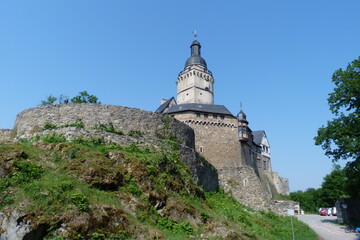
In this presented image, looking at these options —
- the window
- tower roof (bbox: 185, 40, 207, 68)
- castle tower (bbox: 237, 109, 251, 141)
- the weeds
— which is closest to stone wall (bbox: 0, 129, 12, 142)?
the weeds

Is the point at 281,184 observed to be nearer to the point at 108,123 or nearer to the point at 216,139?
the point at 216,139

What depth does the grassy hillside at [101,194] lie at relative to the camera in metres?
9.60

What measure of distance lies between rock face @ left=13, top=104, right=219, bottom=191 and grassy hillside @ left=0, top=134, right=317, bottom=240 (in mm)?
1100

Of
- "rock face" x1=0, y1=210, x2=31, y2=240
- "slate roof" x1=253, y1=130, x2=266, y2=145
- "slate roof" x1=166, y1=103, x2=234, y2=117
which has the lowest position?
"rock face" x1=0, y1=210, x2=31, y2=240

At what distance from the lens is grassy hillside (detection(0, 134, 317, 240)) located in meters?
9.60

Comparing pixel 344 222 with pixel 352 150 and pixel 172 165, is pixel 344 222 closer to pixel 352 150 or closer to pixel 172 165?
pixel 352 150

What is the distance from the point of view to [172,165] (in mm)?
15766

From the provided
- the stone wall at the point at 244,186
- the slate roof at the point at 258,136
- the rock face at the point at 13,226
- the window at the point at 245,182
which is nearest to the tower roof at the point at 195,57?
the slate roof at the point at 258,136

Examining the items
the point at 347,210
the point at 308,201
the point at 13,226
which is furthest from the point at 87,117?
the point at 308,201

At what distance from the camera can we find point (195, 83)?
45.7m

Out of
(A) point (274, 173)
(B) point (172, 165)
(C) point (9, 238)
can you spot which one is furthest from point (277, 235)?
(A) point (274, 173)

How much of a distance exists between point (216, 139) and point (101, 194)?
70.8ft

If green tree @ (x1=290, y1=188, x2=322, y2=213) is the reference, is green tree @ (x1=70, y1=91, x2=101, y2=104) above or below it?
above

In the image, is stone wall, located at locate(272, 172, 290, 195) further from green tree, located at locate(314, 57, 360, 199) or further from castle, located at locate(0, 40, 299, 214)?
green tree, located at locate(314, 57, 360, 199)
